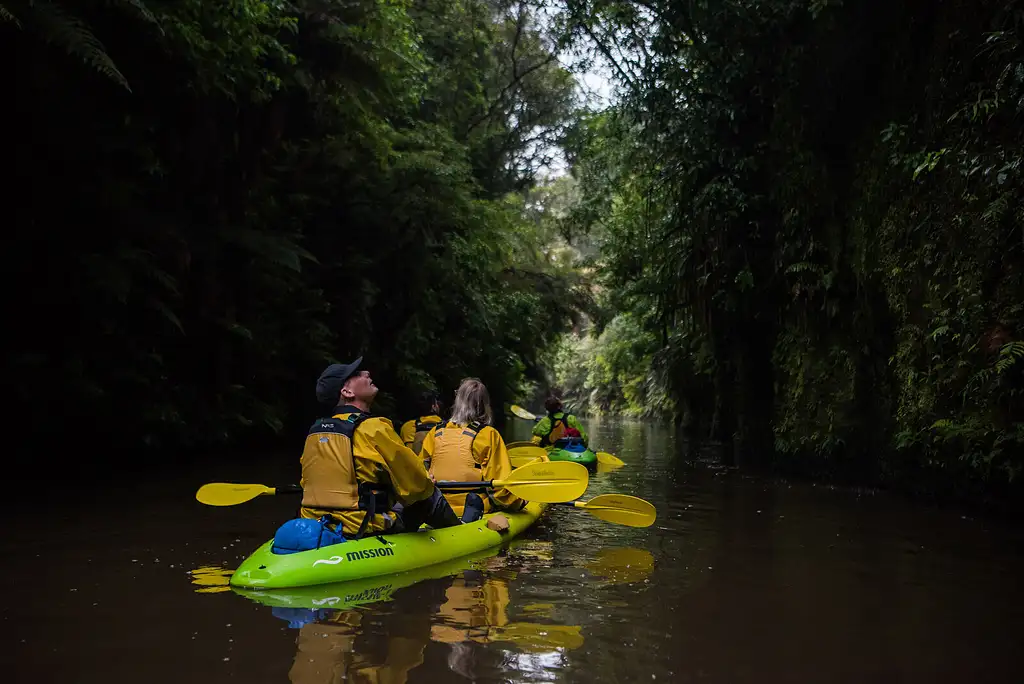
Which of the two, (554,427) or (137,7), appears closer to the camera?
(137,7)

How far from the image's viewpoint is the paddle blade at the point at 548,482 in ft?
20.4

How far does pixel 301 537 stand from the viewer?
4.77 meters

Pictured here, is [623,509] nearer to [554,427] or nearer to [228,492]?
[228,492]

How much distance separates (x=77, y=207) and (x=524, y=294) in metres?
13.3

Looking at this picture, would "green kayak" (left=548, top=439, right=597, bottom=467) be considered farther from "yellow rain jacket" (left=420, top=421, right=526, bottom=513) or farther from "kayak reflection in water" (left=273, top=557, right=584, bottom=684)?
"kayak reflection in water" (left=273, top=557, right=584, bottom=684)

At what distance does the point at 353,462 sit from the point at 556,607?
1432 mm

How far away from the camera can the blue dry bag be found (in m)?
4.75

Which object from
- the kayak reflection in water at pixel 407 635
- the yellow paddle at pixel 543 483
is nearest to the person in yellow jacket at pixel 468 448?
the yellow paddle at pixel 543 483

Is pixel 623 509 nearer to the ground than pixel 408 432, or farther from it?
nearer to the ground

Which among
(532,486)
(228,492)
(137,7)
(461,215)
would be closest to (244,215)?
(137,7)

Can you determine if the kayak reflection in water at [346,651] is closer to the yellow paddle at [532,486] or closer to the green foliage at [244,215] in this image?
the yellow paddle at [532,486]

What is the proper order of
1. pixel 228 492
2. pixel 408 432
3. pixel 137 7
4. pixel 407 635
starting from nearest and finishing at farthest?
1. pixel 407 635
2. pixel 228 492
3. pixel 137 7
4. pixel 408 432

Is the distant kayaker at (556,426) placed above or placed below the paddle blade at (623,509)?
above

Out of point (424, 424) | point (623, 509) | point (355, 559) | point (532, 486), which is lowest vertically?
point (355, 559)
